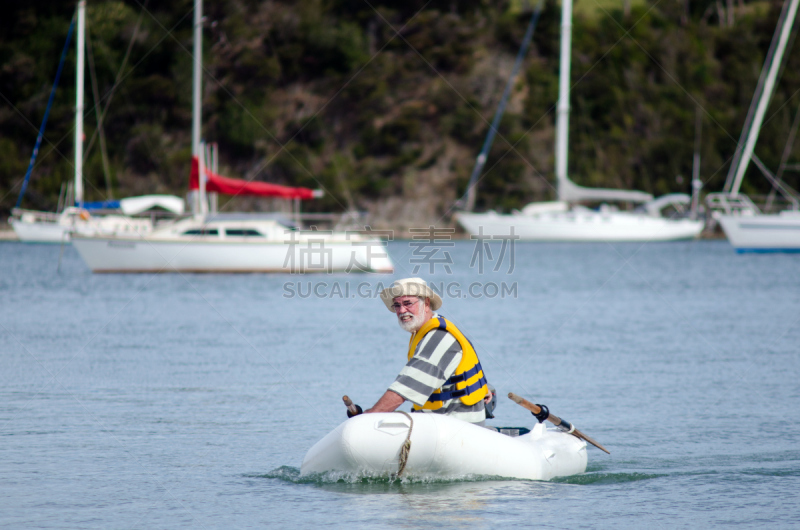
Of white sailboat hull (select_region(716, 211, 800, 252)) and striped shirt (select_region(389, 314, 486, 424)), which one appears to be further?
white sailboat hull (select_region(716, 211, 800, 252))

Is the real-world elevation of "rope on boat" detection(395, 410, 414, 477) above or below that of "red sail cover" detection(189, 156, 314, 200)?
below

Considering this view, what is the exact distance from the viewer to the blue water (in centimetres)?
845

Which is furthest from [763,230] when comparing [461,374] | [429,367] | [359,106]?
[429,367]

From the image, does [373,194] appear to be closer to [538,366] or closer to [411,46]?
[411,46]

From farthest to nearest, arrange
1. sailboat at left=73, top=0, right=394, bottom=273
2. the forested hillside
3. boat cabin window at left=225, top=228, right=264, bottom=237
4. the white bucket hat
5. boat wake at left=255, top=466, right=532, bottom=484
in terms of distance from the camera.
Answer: the forested hillside
boat cabin window at left=225, top=228, right=264, bottom=237
sailboat at left=73, top=0, right=394, bottom=273
boat wake at left=255, top=466, right=532, bottom=484
the white bucket hat

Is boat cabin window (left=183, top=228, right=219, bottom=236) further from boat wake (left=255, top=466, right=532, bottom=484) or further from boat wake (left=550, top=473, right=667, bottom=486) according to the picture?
boat wake (left=550, top=473, right=667, bottom=486)

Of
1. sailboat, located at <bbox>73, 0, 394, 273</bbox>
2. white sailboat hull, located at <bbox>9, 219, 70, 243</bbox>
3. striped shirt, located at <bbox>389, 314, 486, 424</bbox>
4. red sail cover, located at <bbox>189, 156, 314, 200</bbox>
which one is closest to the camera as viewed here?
striped shirt, located at <bbox>389, 314, 486, 424</bbox>

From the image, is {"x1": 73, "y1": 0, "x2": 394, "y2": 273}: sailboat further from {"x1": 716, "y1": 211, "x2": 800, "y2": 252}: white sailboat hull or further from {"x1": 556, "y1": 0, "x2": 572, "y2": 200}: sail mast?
{"x1": 716, "y1": 211, "x2": 800, "y2": 252}: white sailboat hull

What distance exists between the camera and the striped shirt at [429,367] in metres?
8.03

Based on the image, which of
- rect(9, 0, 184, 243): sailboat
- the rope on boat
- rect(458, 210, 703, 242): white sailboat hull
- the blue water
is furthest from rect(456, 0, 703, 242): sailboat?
the rope on boat

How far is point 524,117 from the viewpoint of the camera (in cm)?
6309

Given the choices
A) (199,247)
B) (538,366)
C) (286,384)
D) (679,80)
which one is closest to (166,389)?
(286,384)

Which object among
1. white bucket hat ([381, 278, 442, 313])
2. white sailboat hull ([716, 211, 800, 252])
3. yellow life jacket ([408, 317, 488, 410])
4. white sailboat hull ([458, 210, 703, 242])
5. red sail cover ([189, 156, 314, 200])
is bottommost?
yellow life jacket ([408, 317, 488, 410])

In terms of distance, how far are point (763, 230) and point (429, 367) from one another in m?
42.4
